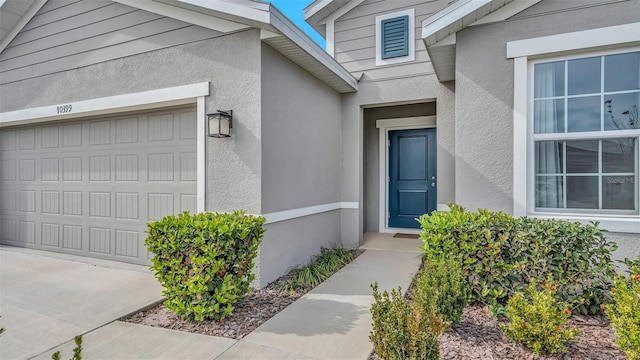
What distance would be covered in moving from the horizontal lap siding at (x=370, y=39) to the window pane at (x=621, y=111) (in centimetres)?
273

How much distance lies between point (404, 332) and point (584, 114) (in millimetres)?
3376

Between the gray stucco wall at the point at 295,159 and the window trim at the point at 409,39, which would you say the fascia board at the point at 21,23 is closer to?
the gray stucco wall at the point at 295,159

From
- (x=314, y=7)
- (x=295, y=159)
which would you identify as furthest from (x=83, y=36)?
(x=314, y=7)

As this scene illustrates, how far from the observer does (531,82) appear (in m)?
3.93

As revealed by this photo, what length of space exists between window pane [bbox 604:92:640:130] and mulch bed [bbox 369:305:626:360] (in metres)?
2.03

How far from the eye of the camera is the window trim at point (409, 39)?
20.1 ft

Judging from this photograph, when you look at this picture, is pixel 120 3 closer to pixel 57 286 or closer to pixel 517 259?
pixel 57 286

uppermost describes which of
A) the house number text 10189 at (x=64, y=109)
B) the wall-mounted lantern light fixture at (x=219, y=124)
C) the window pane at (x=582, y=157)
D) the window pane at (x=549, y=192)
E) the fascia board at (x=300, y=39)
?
the fascia board at (x=300, y=39)

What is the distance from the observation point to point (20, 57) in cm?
598

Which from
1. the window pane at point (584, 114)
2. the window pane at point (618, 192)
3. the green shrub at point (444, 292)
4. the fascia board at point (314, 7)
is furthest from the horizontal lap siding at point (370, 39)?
the green shrub at point (444, 292)

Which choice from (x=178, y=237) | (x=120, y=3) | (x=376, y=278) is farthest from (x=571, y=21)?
(x=120, y=3)

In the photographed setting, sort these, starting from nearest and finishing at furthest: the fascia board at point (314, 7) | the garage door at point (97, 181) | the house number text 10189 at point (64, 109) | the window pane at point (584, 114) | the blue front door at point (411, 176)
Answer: the window pane at point (584, 114)
the garage door at point (97, 181)
the house number text 10189 at point (64, 109)
the fascia board at point (314, 7)
the blue front door at point (411, 176)

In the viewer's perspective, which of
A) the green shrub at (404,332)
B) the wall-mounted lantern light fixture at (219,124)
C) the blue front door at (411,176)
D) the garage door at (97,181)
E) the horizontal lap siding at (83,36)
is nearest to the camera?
the green shrub at (404,332)

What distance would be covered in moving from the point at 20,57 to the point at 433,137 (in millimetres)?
7874
